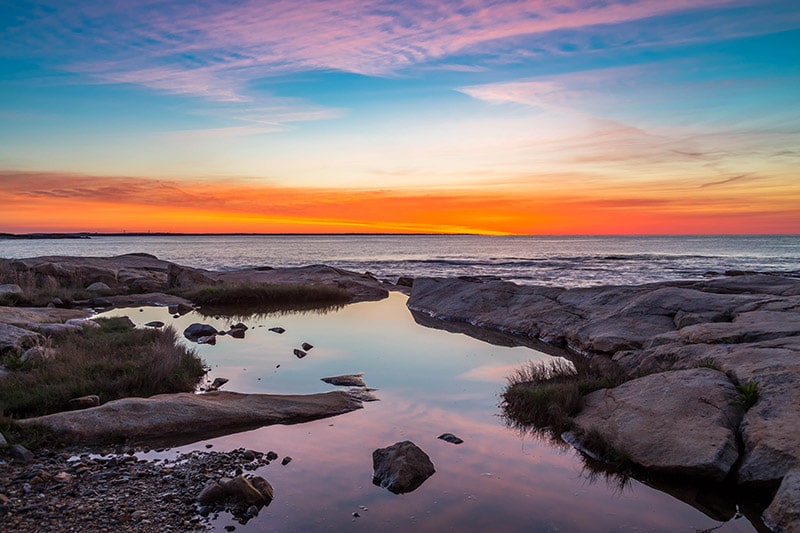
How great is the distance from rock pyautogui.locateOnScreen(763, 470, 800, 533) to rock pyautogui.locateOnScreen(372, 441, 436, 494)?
418 centimetres

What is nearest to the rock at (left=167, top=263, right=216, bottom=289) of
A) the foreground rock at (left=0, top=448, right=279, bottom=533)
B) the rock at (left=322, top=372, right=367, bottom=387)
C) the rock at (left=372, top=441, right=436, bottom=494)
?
the rock at (left=322, top=372, right=367, bottom=387)

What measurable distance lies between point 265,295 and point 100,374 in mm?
17596

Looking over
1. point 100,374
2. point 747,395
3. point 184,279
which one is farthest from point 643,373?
point 184,279

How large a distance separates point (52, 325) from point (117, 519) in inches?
457

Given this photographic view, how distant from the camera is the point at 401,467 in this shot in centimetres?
784

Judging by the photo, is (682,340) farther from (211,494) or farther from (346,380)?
(211,494)

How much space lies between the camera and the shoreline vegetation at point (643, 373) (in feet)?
25.9

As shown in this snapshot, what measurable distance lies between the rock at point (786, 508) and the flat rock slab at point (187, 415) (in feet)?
22.6

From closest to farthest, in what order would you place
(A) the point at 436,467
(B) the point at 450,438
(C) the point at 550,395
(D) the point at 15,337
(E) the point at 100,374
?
1. (A) the point at 436,467
2. (B) the point at 450,438
3. (C) the point at 550,395
4. (E) the point at 100,374
5. (D) the point at 15,337

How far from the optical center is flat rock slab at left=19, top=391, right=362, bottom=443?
8.89 metres

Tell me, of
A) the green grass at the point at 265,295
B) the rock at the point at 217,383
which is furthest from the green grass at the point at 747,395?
the green grass at the point at 265,295

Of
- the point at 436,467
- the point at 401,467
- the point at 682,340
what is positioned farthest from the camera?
the point at 682,340

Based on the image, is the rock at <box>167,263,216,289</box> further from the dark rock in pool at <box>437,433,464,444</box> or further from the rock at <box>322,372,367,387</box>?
the dark rock in pool at <box>437,433,464,444</box>

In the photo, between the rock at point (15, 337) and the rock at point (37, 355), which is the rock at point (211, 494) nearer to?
the rock at point (37, 355)
